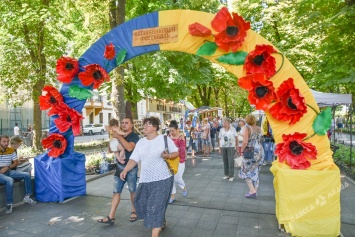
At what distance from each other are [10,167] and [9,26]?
30.0ft

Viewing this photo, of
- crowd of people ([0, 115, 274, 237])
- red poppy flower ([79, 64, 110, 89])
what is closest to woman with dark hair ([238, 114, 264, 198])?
crowd of people ([0, 115, 274, 237])

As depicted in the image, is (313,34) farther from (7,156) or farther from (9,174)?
(9,174)

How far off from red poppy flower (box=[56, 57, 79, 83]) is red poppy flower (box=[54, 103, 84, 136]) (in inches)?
24.1

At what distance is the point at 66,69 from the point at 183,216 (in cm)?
417

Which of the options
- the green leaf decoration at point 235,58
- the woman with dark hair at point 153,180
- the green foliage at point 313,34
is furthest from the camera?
the green foliage at point 313,34

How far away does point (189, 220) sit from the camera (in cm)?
515

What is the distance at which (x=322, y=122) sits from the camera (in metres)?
4.59

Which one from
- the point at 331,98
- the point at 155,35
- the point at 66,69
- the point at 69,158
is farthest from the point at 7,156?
the point at 331,98

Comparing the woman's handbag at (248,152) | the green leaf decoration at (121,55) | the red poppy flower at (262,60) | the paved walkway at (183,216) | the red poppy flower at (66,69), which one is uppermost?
the green leaf decoration at (121,55)

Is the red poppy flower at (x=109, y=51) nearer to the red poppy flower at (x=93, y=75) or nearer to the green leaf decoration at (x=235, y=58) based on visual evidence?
the red poppy flower at (x=93, y=75)

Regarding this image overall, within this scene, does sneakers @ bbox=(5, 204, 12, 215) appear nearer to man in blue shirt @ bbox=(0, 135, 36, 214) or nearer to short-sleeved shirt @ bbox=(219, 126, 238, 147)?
man in blue shirt @ bbox=(0, 135, 36, 214)

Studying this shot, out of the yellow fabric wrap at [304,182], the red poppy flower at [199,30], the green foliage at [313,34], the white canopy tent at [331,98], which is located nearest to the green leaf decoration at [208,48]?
the red poppy flower at [199,30]

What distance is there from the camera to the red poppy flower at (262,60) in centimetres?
473

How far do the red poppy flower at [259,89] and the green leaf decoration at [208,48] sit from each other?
2.76 feet
